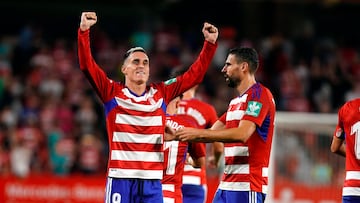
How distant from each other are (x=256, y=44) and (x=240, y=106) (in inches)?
534

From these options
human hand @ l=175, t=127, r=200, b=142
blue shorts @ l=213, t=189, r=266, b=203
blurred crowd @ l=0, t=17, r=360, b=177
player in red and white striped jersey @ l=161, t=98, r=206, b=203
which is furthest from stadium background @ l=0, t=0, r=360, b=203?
human hand @ l=175, t=127, r=200, b=142

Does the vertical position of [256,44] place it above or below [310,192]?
above

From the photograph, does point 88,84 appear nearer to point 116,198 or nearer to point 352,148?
point 352,148

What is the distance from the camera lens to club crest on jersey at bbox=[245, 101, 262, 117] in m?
8.59

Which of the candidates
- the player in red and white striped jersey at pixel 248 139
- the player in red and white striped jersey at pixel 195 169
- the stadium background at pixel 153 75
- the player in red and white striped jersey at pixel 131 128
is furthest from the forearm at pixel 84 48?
the stadium background at pixel 153 75

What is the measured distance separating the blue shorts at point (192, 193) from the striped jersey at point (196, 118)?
46 mm

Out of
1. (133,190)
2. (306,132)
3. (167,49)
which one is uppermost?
(167,49)

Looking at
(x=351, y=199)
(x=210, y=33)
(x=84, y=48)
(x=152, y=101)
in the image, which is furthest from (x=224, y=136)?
(x=351, y=199)

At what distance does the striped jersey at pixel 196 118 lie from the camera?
10.9 metres

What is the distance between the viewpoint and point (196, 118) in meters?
11.0

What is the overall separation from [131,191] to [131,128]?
545mm

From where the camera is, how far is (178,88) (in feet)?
28.8

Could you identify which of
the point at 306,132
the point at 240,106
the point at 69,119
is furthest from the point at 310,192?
the point at 240,106

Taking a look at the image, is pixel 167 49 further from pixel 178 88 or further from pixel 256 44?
pixel 178 88
